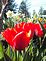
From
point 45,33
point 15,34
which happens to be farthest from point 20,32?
point 45,33

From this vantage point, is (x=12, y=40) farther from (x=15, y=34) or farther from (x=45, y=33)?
(x=45, y=33)

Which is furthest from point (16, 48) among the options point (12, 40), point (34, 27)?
point (34, 27)

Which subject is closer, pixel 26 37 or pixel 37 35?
pixel 26 37

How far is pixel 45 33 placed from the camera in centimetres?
74

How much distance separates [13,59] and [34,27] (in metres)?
0.13

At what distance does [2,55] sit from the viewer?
24.3 inches

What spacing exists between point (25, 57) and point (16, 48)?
6cm

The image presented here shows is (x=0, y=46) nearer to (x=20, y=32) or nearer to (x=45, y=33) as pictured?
(x=20, y=32)

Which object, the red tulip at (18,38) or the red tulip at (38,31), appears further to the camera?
the red tulip at (38,31)

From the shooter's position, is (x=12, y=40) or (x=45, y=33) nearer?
(x=12, y=40)

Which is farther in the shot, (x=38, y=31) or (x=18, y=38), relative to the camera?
(x=38, y=31)

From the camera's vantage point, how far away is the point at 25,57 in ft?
2.22

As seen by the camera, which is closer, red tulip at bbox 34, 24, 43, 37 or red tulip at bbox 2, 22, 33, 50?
red tulip at bbox 2, 22, 33, 50

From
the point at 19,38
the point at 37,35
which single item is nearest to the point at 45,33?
the point at 37,35
